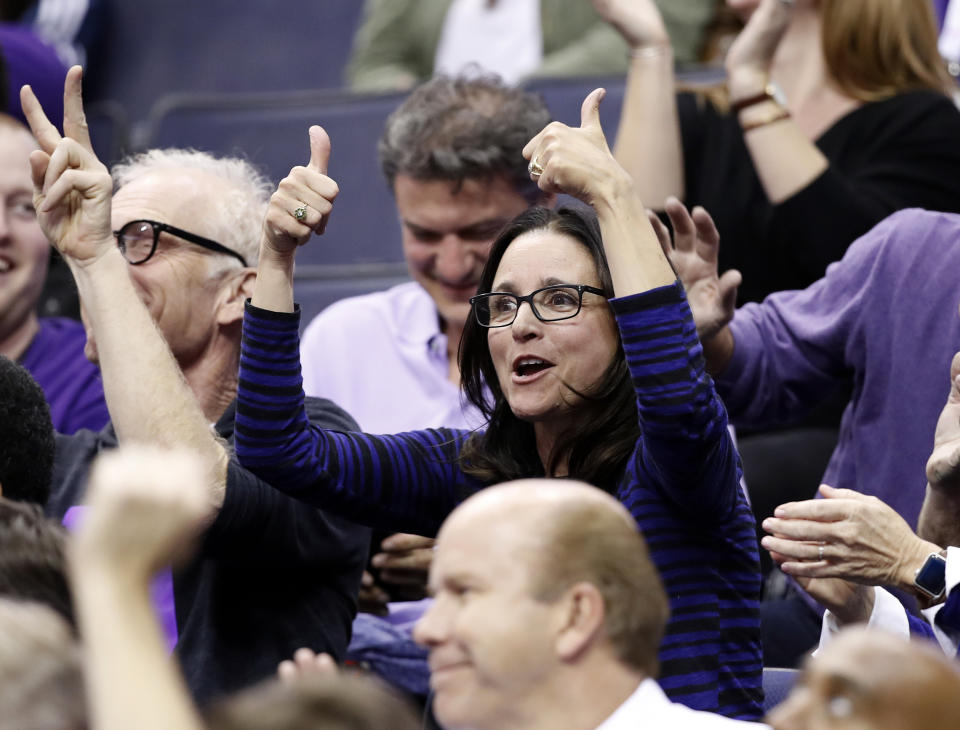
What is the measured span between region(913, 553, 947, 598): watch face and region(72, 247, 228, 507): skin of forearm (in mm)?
716

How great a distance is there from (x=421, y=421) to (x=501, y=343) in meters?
0.59

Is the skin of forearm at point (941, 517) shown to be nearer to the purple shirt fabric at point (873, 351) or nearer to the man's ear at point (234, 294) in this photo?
the purple shirt fabric at point (873, 351)

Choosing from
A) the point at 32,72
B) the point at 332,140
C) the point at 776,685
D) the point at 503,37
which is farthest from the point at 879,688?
the point at 32,72

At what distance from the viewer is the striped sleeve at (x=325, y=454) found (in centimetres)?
148

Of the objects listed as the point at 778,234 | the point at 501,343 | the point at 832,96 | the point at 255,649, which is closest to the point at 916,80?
the point at 832,96

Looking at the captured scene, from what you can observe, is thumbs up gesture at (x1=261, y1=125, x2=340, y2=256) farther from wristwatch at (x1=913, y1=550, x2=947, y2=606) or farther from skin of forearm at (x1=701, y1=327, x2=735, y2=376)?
wristwatch at (x1=913, y1=550, x2=947, y2=606)

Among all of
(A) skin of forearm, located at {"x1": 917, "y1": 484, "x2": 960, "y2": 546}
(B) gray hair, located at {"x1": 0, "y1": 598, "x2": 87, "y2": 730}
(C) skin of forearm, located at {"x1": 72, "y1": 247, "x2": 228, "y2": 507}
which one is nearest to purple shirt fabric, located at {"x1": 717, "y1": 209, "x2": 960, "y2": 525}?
(A) skin of forearm, located at {"x1": 917, "y1": 484, "x2": 960, "y2": 546}

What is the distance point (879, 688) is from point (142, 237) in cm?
123

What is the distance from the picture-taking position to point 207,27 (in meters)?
3.68

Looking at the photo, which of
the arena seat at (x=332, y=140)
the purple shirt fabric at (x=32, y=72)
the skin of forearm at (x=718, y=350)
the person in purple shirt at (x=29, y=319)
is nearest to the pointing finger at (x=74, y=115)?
the person in purple shirt at (x=29, y=319)

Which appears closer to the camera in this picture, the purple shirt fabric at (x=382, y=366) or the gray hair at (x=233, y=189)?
the gray hair at (x=233, y=189)

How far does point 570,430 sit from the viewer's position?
150cm

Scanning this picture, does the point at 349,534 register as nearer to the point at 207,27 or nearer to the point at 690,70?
the point at 690,70

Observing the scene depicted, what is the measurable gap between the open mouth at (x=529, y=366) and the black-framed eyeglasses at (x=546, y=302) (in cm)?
4
